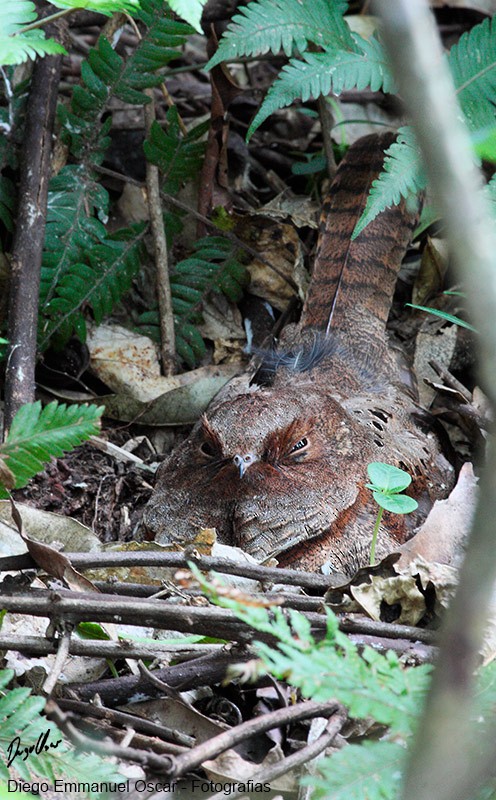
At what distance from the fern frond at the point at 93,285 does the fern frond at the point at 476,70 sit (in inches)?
73.5

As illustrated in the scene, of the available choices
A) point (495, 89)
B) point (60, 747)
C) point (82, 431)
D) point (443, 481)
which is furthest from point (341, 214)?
point (60, 747)

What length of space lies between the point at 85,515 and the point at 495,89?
2.73 meters

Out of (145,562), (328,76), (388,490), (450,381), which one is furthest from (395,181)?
(145,562)

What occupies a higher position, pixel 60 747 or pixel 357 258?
pixel 357 258

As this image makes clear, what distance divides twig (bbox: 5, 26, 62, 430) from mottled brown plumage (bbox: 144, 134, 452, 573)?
79 cm

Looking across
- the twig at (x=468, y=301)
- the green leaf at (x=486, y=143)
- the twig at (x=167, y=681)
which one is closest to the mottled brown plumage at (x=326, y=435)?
the twig at (x=167, y=681)

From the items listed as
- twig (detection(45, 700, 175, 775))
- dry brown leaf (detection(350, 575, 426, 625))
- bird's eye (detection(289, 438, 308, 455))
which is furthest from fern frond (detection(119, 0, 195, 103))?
twig (detection(45, 700, 175, 775))

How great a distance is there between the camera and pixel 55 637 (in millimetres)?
2297

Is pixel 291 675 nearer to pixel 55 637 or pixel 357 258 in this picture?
pixel 55 637

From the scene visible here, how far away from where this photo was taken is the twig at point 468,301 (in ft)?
2.75

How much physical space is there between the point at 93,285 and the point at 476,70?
2.14 metres

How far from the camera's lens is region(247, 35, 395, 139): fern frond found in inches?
151

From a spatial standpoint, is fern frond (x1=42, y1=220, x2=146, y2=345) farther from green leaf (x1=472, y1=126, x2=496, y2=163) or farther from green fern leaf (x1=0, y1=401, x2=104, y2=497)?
green leaf (x1=472, y1=126, x2=496, y2=163)

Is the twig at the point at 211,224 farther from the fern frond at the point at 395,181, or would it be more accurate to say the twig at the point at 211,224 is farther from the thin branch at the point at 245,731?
the thin branch at the point at 245,731
